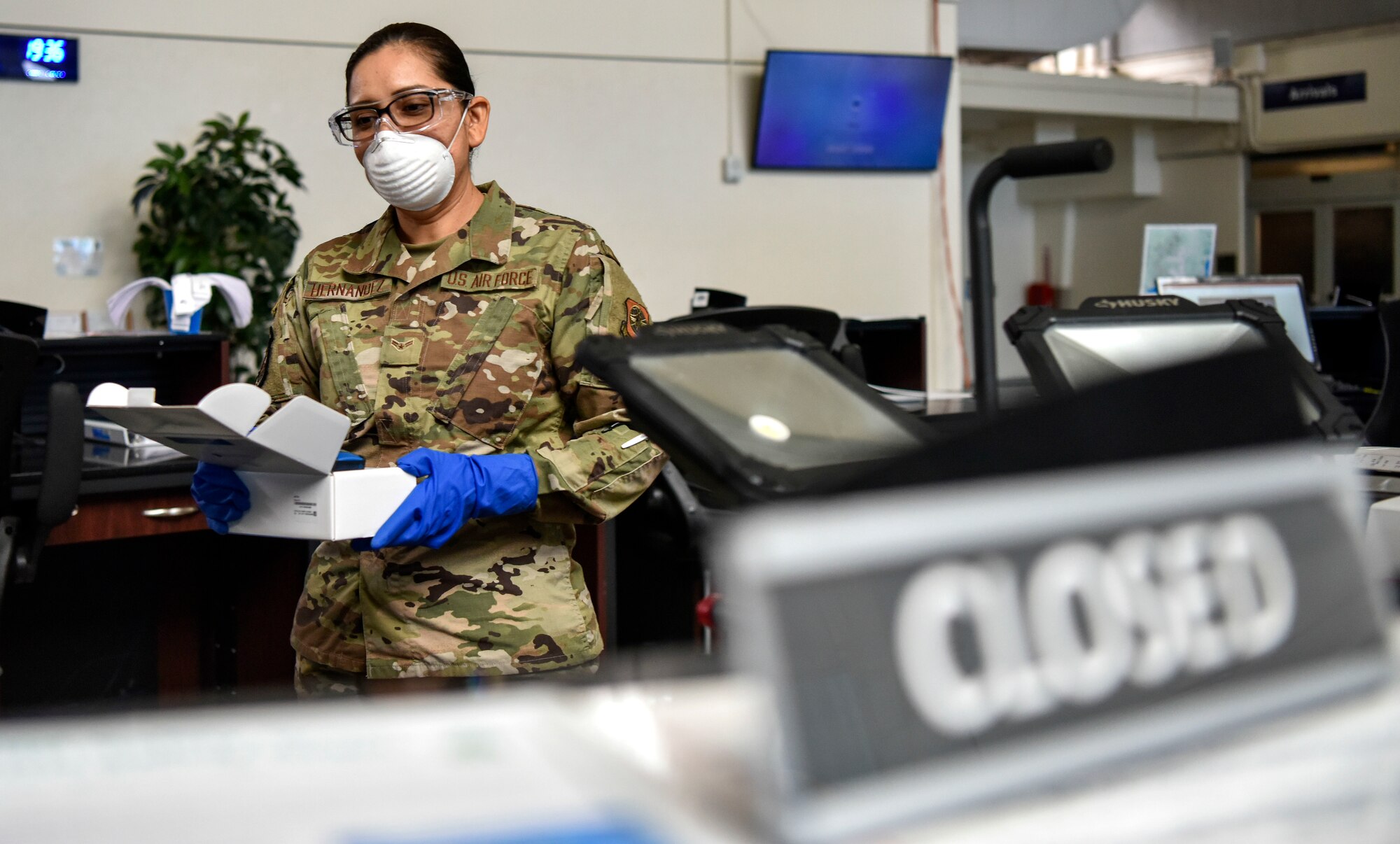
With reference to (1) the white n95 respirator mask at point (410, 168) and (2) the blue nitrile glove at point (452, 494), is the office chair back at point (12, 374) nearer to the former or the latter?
(1) the white n95 respirator mask at point (410, 168)

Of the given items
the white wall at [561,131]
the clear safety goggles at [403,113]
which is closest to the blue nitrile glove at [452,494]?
the clear safety goggles at [403,113]

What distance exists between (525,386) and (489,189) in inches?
14.2

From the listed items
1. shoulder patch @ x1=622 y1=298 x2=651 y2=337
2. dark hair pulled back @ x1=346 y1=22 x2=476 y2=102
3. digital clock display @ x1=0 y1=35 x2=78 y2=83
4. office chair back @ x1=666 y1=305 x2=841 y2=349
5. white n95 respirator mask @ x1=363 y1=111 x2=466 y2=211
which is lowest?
shoulder patch @ x1=622 y1=298 x2=651 y2=337

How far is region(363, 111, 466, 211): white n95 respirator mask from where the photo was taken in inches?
68.9

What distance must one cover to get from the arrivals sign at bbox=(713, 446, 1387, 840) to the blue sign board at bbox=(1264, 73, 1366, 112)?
1033cm

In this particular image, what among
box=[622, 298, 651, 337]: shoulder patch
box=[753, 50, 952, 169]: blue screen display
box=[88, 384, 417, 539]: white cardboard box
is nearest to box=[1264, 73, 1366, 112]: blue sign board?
box=[753, 50, 952, 169]: blue screen display

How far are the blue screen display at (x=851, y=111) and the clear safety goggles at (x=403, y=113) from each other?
477 centimetres

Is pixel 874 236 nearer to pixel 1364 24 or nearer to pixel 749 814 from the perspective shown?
pixel 1364 24

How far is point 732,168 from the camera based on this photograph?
21.0 feet

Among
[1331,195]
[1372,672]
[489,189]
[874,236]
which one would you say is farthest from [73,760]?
[1331,195]

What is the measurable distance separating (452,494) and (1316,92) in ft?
32.4

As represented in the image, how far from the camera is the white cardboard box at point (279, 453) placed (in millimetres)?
1350

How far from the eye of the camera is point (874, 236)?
6852mm

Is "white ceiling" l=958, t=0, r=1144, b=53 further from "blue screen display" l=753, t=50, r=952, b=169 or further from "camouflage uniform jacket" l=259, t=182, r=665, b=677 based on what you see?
"camouflage uniform jacket" l=259, t=182, r=665, b=677
